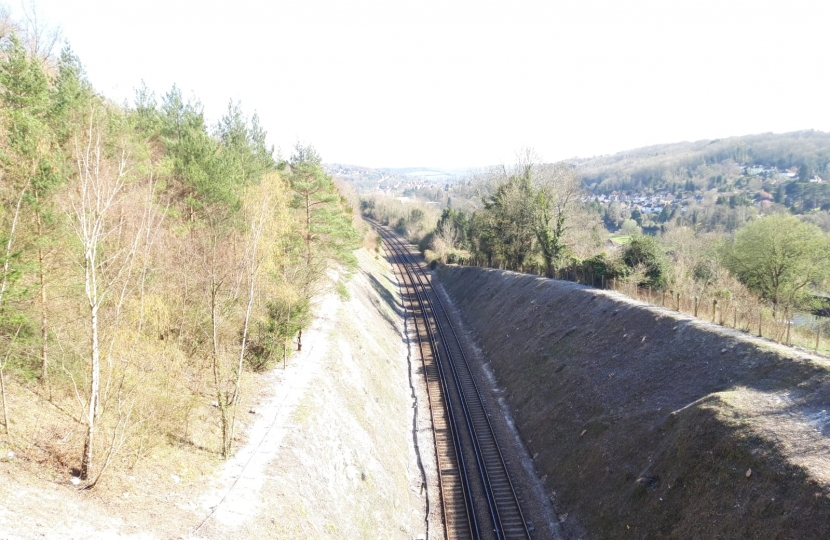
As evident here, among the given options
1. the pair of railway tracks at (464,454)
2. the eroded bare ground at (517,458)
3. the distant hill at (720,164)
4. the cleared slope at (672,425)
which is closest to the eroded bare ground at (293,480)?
the pair of railway tracks at (464,454)

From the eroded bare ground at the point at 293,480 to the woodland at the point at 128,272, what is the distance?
0.89m

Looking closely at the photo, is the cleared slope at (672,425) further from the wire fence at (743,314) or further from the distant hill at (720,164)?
the distant hill at (720,164)

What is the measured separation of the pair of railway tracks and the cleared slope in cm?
187

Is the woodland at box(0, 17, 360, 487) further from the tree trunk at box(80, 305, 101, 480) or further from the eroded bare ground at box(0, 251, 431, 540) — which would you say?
the eroded bare ground at box(0, 251, 431, 540)

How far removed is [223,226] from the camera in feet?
58.2

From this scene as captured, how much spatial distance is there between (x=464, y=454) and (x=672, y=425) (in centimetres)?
917

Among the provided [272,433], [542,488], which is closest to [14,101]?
[272,433]

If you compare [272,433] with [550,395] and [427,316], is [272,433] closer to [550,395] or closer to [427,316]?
[550,395]

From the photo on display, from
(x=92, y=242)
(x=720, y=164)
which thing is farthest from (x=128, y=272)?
(x=720, y=164)

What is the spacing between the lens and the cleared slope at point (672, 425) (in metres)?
10.9

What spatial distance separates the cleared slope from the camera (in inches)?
428

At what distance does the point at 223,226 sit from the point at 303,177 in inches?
248

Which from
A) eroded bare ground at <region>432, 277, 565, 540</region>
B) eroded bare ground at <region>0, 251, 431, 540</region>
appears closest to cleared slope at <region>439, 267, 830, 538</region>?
Answer: eroded bare ground at <region>432, 277, 565, 540</region>

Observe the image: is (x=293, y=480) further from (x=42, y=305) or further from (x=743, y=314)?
(x=743, y=314)
